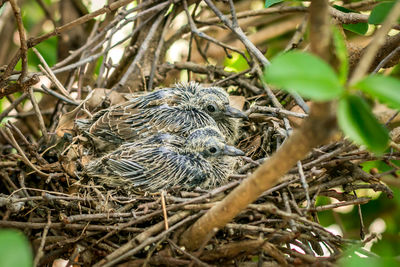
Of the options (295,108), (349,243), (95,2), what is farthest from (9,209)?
(95,2)

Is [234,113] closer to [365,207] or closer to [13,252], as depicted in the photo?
[365,207]

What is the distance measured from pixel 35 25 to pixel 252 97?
67.9 inches

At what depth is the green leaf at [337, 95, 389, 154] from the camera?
687 mm

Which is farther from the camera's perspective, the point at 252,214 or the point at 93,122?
the point at 93,122

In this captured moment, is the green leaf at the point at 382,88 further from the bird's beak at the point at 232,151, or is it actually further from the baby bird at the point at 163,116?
the baby bird at the point at 163,116

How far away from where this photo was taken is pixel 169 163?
193 centimetres

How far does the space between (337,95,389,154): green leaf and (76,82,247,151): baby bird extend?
4.63 ft

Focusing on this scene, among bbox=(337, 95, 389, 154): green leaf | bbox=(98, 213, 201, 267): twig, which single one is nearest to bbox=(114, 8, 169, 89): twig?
bbox=(98, 213, 201, 267): twig

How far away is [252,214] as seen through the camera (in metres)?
1.55

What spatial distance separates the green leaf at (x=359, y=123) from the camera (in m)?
0.69

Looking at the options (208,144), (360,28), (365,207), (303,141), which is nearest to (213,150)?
(208,144)

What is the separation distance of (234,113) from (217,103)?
0.10m

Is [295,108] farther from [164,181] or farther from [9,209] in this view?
[9,209]

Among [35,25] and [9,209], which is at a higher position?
[35,25]
